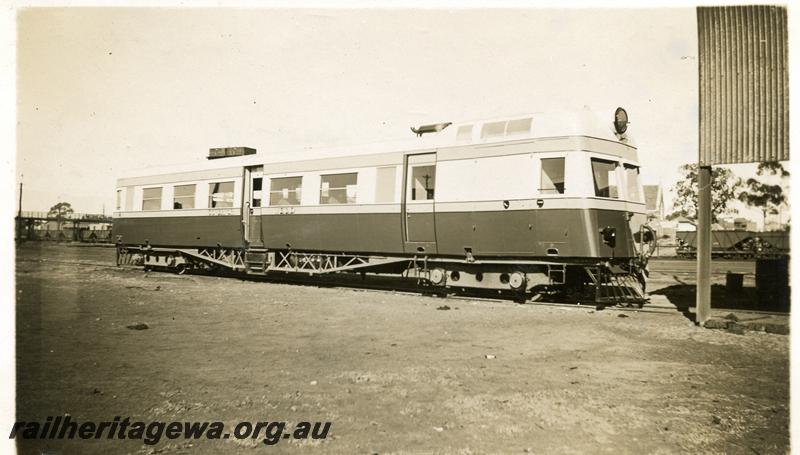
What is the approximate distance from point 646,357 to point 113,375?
593 centimetres

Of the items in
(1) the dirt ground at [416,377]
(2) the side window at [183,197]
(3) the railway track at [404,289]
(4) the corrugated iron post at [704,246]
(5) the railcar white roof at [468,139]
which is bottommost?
(1) the dirt ground at [416,377]

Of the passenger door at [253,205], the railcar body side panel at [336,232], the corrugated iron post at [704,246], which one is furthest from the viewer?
the passenger door at [253,205]

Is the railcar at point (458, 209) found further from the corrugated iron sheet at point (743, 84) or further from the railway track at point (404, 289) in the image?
the corrugated iron sheet at point (743, 84)

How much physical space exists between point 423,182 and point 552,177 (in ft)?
9.37

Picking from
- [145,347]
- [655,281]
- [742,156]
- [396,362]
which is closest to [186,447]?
[396,362]

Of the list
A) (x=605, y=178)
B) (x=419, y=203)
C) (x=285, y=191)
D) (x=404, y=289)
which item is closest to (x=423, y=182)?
(x=419, y=203)

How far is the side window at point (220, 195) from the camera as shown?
1429 centimetres

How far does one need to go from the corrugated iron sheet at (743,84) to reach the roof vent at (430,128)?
16.2 ft

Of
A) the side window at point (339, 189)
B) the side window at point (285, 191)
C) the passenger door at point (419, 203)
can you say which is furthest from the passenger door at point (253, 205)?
the passenger door at point (419, 203)

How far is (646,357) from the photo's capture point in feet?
19.3

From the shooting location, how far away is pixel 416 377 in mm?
5055

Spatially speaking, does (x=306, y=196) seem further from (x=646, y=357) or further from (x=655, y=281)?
(x=655, y=281)

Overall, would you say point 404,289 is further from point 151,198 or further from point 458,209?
point 151,198

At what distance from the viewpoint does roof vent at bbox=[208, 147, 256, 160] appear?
1519 cm
